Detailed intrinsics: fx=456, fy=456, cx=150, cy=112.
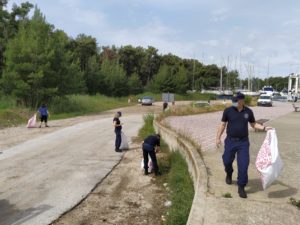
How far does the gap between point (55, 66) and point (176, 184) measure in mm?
36105

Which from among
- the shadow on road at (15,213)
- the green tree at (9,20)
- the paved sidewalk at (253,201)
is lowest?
the shadow on road at (15,213)

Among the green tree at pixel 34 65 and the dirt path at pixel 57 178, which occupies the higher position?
the green tree at pixel 34 65

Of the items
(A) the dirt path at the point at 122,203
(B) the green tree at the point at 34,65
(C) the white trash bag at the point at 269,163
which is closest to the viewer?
(C) the white trash bag at the point at 269,163

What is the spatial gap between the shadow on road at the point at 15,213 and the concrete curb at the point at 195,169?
3.11 metres

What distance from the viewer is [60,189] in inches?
427

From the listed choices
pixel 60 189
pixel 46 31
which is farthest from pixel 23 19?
pixel 60 189

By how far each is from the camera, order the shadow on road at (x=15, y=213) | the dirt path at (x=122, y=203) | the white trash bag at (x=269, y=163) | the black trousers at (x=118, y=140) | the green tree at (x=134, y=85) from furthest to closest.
Answer: 1. the green tree at (x=134, y=85)
2. the black trousers at (x=118, y=140)
3. the dirt path at (x=122, y=203)
4. the shadow on road at (x=15, y=213)
5. the white trash bag at (x=269, y=163)

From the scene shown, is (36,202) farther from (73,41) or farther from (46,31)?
(73,41)

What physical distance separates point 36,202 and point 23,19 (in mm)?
54809

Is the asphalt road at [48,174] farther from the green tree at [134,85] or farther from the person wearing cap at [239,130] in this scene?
the green tree at [134,85]

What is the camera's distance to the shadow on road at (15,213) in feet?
27.0

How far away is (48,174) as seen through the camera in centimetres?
1270

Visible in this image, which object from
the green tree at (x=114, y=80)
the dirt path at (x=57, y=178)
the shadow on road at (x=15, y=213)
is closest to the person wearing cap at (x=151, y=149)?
the dirt path at (x=57, y=178)

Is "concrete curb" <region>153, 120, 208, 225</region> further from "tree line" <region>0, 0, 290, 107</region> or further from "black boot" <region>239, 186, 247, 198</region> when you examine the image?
"tree line" <region>0, 0, 290, 107</region>
